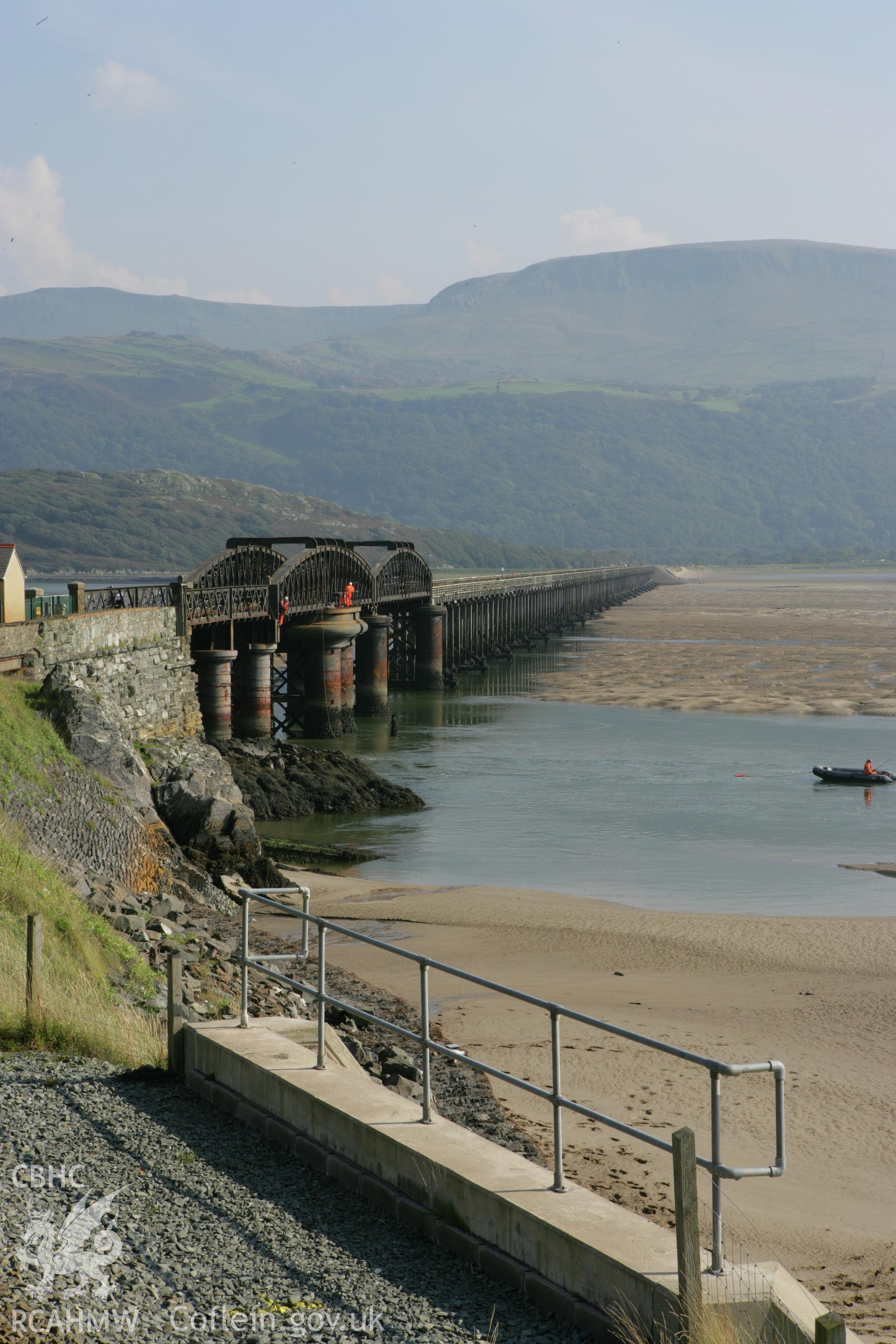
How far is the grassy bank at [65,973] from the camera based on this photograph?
9555 millimetres

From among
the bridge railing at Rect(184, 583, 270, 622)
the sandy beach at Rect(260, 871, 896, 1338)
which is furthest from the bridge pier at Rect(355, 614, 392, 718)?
the sandy beach at Rect(260, 871, 896, 1338)

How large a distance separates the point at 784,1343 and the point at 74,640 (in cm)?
2248

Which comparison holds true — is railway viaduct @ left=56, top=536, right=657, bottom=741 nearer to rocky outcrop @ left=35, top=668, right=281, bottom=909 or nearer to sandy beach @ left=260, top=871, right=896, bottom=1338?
rocky outcrop @ left=35, top=668, right=281, bottom=909

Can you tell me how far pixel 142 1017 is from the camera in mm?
10852

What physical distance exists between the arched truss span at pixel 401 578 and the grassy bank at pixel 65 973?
123 ft

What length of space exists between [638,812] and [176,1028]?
76.2ft

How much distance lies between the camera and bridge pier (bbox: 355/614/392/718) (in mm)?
50594

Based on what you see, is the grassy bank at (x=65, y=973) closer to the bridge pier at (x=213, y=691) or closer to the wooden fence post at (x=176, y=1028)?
the wooden fence post at (x=176, y=1028)

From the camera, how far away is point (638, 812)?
3134 centimetres

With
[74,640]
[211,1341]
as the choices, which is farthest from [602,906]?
[211,1341]

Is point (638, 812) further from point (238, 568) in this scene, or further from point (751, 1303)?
point (751, 1303)

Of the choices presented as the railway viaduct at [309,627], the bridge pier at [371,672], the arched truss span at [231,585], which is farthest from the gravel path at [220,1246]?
the bridge pier at [371,672]

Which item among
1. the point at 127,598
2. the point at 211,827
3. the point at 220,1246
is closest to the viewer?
the point at 220,1246

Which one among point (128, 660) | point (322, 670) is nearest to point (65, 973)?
point (128, 660)
